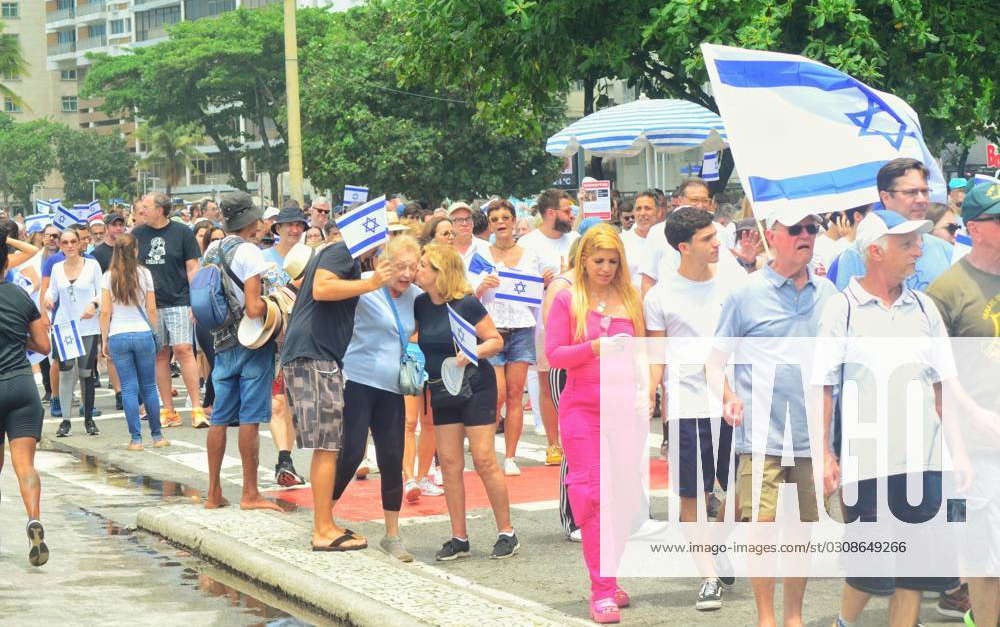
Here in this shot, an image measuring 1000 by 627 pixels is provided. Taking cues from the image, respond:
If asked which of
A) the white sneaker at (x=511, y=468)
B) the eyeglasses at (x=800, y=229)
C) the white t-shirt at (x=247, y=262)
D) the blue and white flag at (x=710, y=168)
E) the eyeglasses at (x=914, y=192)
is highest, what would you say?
the blue and white flag at (x=710, y=168)

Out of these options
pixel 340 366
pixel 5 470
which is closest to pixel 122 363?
pixel 5 470

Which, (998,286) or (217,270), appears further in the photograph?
(217,270)

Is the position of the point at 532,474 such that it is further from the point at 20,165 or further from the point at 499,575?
the point at 20,165

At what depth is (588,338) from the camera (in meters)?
7.05

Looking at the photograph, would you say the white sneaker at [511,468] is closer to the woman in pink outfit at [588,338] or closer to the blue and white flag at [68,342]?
the woman in pink outfit at [588,338]

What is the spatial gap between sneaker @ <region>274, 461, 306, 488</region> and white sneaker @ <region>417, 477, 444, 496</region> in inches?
37.2

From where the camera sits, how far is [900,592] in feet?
19.2

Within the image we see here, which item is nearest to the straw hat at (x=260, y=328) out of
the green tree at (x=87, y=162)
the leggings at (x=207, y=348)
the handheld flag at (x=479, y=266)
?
the leggings at (x=207, y=348)

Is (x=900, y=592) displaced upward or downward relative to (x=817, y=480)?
downward

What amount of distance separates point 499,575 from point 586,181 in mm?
8883

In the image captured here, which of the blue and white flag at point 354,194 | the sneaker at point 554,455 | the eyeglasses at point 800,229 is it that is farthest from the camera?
the blue and white flag at point 354,194

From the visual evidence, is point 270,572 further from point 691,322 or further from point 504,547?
point 691,322

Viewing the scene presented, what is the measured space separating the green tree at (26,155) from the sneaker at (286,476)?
10018cm

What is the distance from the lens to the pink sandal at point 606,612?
259 inches
